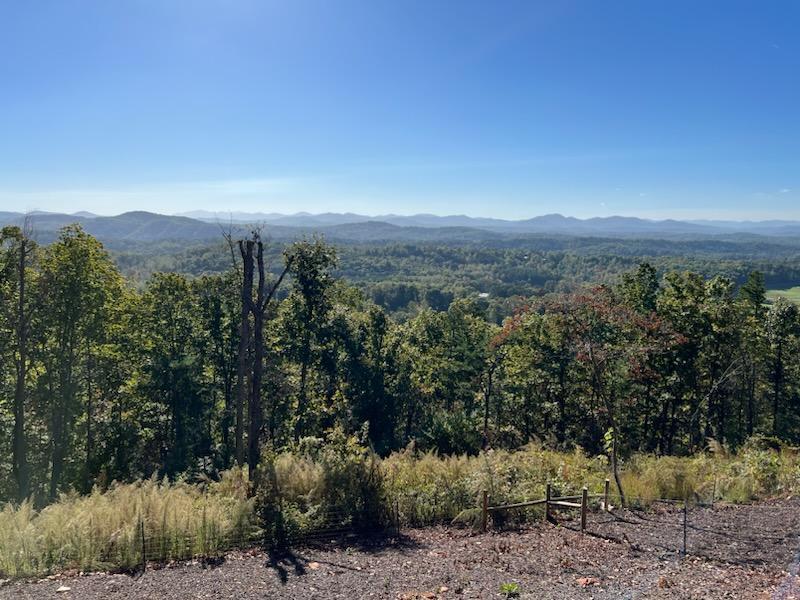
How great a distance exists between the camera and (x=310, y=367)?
24.6m

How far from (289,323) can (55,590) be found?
53.0ft

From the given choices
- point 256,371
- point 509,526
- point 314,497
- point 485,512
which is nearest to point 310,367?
point 256,371

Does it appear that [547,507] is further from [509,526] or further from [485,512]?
[485,512]

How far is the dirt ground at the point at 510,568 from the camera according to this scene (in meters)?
7.43

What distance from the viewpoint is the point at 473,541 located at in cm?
977

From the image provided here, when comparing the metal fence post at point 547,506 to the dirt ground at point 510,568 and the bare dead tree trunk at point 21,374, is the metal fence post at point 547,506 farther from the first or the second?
the bare dead tree trunk at point 21,374

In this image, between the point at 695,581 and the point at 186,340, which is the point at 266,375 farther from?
the point at 695,581

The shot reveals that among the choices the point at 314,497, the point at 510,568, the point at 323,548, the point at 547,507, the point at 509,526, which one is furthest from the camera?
the point at 547,507

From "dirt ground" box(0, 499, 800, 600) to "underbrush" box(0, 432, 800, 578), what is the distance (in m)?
0.44

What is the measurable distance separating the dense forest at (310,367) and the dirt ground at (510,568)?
17.1 ft

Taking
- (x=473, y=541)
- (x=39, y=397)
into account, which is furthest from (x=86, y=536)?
(x=39, y=397)

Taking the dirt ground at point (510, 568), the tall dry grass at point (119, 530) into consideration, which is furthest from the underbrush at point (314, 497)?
the dirt ground at point (510, 568)

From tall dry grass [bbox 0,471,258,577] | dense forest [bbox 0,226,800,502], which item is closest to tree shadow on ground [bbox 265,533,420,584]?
tall dry grass [bbox 0,471,258,577]

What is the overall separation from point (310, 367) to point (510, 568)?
1729cm
